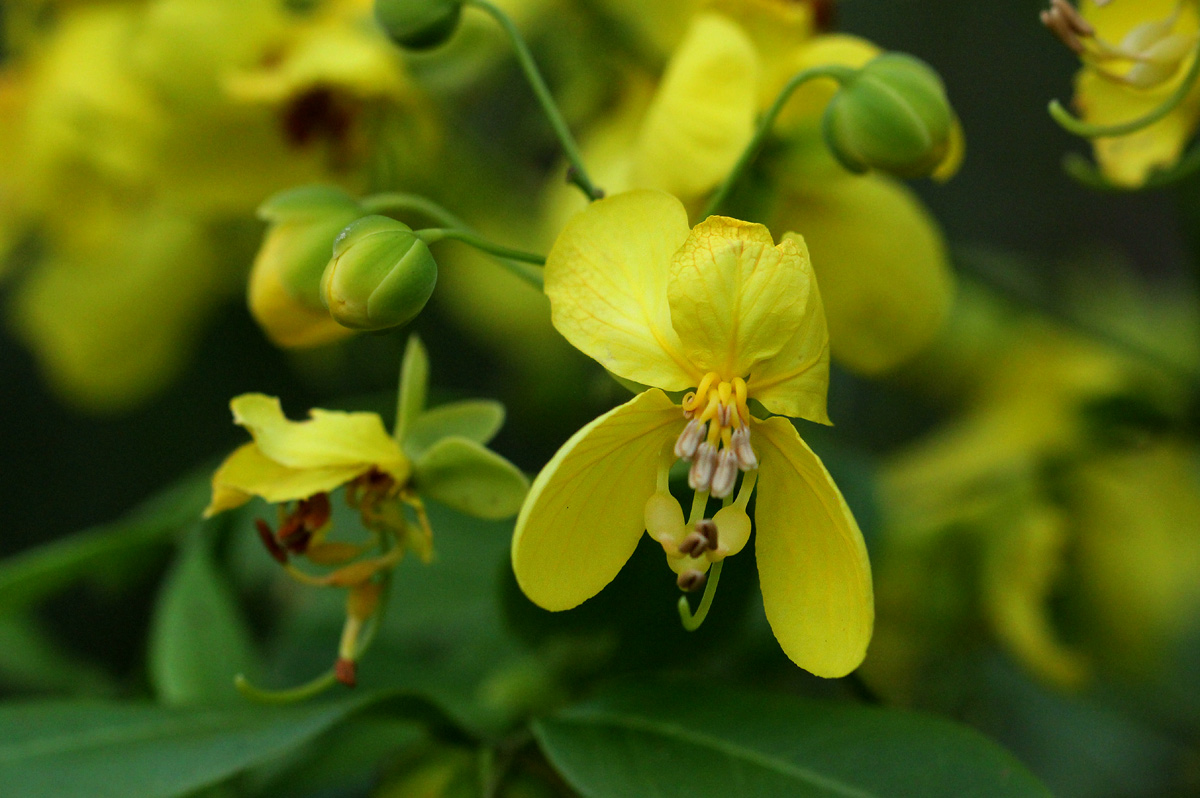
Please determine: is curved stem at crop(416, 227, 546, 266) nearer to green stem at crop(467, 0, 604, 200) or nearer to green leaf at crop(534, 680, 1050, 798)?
green stem at crop(467, 0, 604, 200)

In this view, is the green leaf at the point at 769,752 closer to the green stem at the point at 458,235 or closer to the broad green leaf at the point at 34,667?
the green stem at the point at 458,235

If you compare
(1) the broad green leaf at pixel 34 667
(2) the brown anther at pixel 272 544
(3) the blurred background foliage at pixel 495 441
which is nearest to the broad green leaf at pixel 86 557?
(3) the blurred background foliage at pixel 495 441

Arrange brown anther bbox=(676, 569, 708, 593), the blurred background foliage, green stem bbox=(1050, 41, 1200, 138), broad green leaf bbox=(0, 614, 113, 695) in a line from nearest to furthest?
1. brown anther bbox=(676, 569, 708, 593)
2. green stem bbox=(1050, 41, 1200, 138)
3. the blurred background foliage
4. broad green leaf bbox=(0, 614, 113, 695)

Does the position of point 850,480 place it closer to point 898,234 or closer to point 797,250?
point 898,234

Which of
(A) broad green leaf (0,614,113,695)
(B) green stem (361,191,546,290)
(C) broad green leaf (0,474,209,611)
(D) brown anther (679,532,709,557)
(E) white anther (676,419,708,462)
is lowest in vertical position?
(A) broad green leaf (0,614,113,695)

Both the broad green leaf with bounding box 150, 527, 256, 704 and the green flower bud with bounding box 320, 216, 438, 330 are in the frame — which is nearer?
the green flower bud with bounding box 320, 216, 438, 330

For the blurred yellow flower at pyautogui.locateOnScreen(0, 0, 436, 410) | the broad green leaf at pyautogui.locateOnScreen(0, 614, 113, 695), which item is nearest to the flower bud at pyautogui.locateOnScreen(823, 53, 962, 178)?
the blurred yellow flower at pyautogui.locateOnScreen(0, 0, 436, 410)

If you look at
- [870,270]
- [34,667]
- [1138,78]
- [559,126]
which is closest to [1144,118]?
[1138,78]
